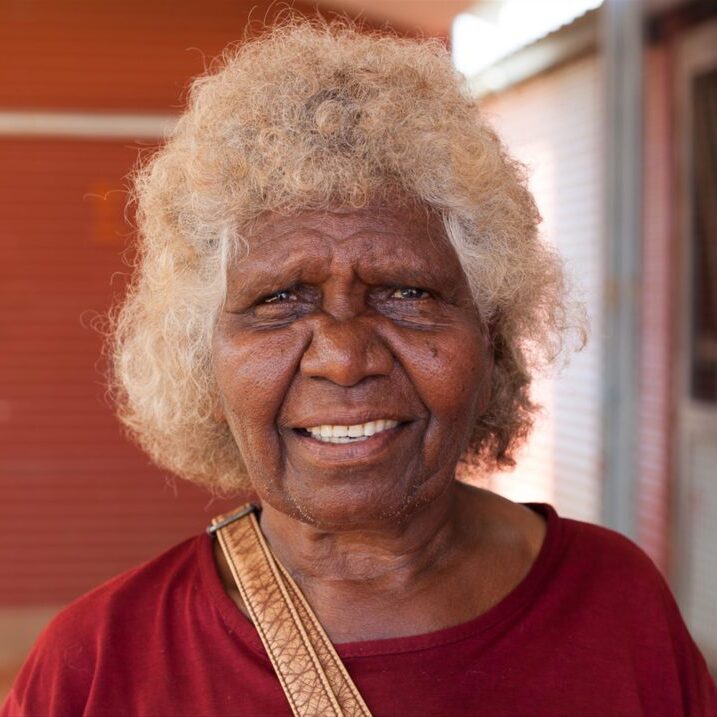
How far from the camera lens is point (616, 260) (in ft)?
13.6

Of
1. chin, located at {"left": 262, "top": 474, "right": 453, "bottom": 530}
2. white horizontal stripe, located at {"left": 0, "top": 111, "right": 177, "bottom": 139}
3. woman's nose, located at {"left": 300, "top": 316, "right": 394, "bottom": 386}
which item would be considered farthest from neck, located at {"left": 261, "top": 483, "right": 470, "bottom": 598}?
white horizontal stripe, located at {"left": 0, "top": 111, "right": 177, "bottom": 139}

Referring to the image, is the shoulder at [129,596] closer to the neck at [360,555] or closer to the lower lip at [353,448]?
the neck at [360,555]

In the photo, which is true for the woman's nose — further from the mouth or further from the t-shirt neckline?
the t-shirt neckline

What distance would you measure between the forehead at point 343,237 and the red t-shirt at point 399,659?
615 millimetres

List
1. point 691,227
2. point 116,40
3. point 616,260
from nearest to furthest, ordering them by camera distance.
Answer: point 616,260, point 691,227, point 116,40

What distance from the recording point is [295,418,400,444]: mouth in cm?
166

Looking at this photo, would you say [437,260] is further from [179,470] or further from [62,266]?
[62,266]

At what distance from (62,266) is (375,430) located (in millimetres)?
3998

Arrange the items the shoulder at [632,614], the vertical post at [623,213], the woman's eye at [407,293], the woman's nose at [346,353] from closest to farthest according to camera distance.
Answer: the woman's nose at [346,353], the woman's eye at [407,293], the shoulder at [632,614], the vertical post at [623,213]

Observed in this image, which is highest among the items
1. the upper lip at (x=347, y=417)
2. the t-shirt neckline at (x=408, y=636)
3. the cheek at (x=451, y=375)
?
the cheek at (x=451, y=375)

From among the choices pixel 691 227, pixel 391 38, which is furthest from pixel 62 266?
pixel 391 38

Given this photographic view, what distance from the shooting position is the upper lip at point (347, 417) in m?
1.63

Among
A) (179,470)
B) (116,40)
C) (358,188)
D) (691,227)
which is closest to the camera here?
(358,188)

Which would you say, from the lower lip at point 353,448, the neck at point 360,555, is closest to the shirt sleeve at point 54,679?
the neck at point 360,555
